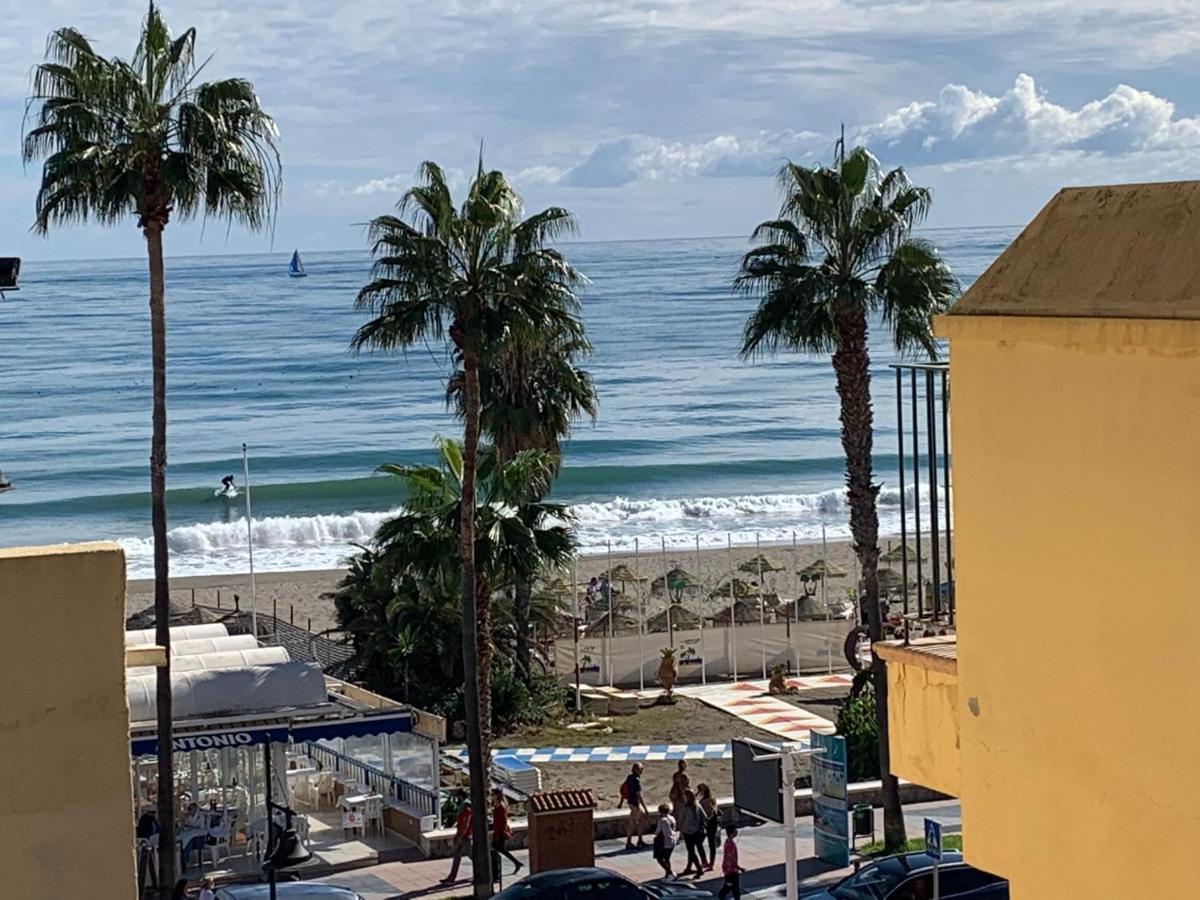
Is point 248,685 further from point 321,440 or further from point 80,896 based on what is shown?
point 321,440

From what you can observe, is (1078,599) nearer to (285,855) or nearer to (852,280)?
(285,855)

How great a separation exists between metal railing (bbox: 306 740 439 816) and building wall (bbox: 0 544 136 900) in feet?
51.1

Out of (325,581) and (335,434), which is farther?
(335,434)

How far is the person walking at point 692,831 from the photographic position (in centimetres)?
1991

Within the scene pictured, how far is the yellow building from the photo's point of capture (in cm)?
486

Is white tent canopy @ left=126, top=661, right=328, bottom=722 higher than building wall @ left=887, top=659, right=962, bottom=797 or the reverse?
the reverse

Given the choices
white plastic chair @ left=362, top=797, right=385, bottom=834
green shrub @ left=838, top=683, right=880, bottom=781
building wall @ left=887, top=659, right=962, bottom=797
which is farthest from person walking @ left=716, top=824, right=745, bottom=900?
building wall @ left=887, top=659, right=962, bottom=797

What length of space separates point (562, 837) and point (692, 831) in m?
1.45

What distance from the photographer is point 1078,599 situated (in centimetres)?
519

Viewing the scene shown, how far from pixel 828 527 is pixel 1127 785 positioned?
184ft

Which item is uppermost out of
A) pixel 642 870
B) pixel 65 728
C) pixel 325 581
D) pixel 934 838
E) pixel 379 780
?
pixel 65 728

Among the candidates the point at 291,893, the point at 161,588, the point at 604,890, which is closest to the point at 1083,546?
the point at 604,890

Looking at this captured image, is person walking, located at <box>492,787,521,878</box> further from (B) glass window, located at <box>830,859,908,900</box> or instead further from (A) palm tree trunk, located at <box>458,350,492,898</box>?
(B) glass window, located at <box>830,859,908,900</box>

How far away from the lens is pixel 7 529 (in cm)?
5956
